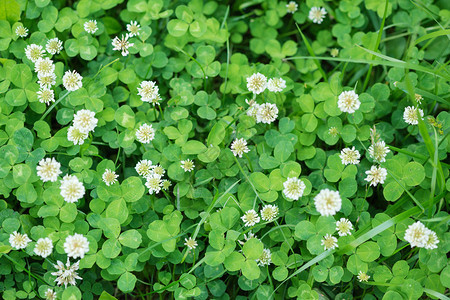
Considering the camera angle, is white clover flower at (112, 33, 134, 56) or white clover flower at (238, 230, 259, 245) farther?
white clover flower at (112, 33, 134, 56)

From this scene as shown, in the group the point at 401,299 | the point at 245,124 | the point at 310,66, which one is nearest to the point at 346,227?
the point at 401,299

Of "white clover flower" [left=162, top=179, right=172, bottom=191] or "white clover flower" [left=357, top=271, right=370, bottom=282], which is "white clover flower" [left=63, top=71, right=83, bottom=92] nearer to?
"white clover flower" [left=162, top=179, right=172, bottom=191]

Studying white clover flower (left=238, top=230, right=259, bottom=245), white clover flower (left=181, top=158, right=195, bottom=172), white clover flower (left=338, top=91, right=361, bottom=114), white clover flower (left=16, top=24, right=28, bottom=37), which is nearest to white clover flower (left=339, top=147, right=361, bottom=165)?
white clover flower (left=338, top=91, right=361, bottom=114)

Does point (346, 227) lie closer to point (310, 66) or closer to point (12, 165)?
point (310, 66)

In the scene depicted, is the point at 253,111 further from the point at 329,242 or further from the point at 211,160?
the point at 329,242

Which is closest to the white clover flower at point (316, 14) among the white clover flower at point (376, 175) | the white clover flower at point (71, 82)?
the white clover flower at point (376, 175)
